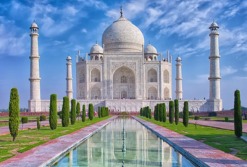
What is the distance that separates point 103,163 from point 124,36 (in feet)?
96.6

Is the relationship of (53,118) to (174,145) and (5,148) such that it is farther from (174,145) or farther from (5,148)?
(174,145)

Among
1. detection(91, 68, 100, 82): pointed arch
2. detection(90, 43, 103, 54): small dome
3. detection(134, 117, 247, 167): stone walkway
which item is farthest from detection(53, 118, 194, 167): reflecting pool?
detection(90, 43, 103, 54): small dome

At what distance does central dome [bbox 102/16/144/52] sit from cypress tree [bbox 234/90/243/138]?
82.9 ft

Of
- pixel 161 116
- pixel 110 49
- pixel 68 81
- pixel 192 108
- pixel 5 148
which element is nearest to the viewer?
pixel 5 148

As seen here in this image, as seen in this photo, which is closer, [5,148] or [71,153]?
[71,153]

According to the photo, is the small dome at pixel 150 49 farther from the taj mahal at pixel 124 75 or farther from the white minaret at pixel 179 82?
the white minaret at pixel 179 82

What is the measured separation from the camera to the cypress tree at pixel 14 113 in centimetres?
837

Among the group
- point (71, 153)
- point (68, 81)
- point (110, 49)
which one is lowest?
point (71, 153)

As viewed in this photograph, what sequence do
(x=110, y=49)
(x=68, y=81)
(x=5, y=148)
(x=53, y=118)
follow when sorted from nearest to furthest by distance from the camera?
(x=5, y=148)
(x=53, y=118)
(x=68, y=81)
(x=110, y=49)

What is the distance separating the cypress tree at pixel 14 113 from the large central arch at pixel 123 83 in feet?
77.6

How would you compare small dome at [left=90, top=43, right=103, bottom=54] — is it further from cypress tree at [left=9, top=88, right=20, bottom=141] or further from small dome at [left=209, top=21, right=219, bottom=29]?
cypress tree at [left=9, top=88, right=20, bottom=141]

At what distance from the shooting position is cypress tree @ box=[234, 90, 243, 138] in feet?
28.4

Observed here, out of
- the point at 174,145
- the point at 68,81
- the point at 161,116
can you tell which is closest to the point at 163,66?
the point at 68,81

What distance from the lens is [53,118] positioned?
1158 cm
